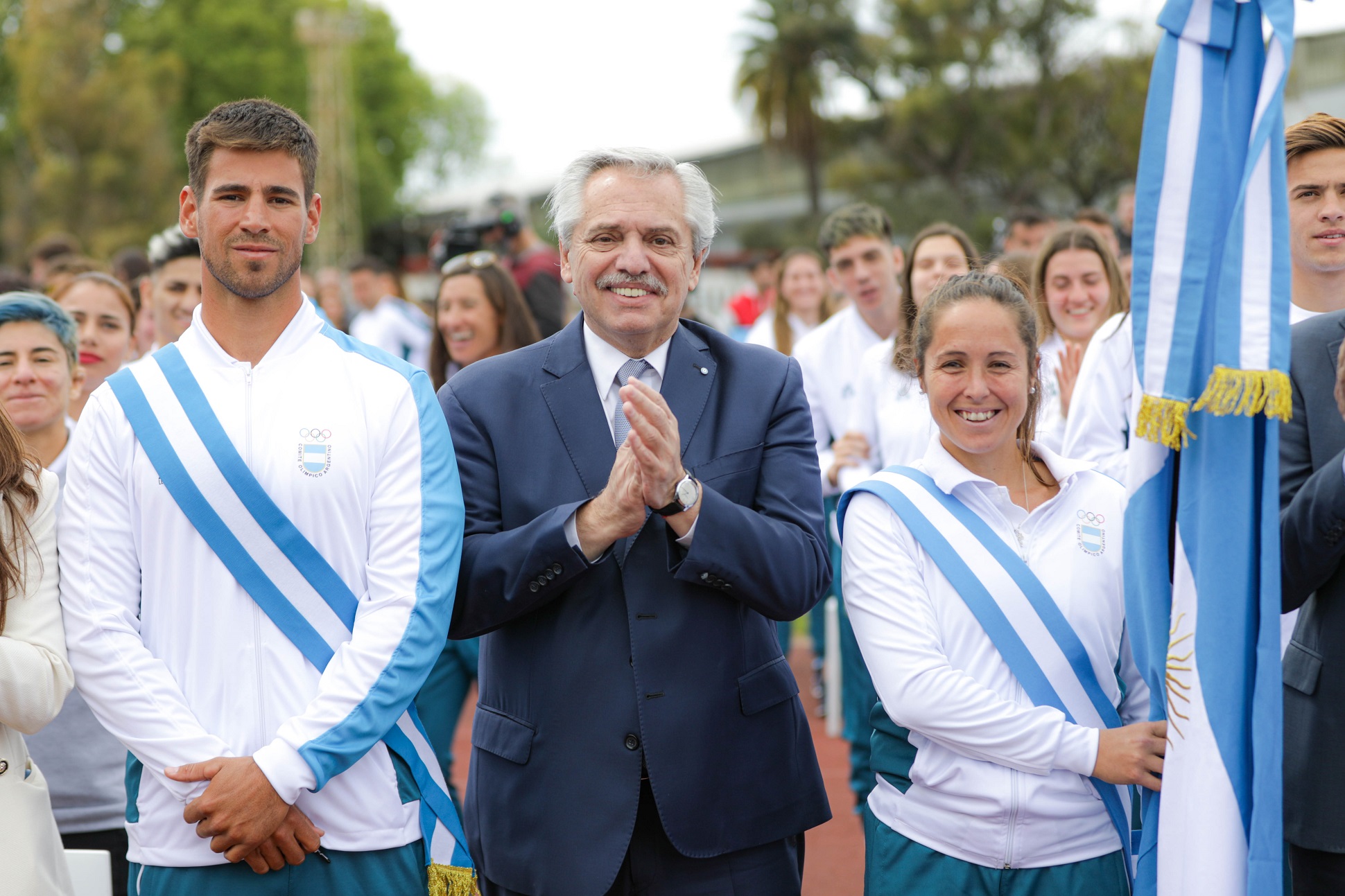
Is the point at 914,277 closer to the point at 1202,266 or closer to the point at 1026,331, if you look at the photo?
the point at 1026,331

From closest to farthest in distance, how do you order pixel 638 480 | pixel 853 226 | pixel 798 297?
1. pixel 638 480
2. pixel 853 226
3. pixel 798 297

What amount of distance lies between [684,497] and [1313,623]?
146 cm

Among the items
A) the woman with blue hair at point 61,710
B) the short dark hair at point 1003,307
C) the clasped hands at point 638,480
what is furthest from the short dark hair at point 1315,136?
the woman with blue hair at point 61,710

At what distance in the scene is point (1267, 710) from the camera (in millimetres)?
2551

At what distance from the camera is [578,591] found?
2.89 meters

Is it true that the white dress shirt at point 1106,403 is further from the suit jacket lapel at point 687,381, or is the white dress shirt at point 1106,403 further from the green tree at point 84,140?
the green tree at point 84,140

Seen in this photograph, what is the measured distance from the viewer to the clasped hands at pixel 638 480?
261 cm

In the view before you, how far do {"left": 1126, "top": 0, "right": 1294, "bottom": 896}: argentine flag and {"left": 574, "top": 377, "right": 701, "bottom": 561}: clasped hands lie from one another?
958 millimetres

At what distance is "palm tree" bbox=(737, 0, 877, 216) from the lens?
3950 centimetres

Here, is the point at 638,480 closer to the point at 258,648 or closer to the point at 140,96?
the point at 258,648

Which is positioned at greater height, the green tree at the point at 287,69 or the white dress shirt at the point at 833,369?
the green tree at the point at 287,69

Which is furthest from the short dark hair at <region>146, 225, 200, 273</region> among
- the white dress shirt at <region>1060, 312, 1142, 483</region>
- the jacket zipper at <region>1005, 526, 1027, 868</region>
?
the jacket zipper at <region>1005, 526, 1027, 868</region>

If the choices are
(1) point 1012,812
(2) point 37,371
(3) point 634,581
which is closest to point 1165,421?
(1) point 1012,812

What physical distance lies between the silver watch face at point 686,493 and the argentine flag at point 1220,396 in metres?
0.92
